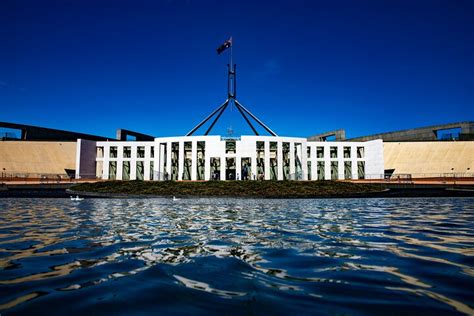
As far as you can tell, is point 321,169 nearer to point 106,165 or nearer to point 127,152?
point 127,152

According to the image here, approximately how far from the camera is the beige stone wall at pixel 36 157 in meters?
48.5

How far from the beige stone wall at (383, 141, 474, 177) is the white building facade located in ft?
18.0

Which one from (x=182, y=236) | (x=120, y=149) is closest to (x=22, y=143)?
(x=120, y=149)

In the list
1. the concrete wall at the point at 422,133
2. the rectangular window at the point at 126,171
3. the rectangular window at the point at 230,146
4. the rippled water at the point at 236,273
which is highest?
the concrete wall at the point at 422,133

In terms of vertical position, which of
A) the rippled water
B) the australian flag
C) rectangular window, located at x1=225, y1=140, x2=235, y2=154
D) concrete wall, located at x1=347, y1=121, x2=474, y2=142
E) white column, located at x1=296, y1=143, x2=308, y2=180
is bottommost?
the rippled water

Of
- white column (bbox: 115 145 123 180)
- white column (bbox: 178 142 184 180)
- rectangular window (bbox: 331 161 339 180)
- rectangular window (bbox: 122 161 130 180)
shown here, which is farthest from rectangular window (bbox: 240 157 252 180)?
rectangular window (bbox: 122 161 130 180)

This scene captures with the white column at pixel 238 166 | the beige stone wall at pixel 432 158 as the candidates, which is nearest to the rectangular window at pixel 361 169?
the beige stone wall at pixel 432 158

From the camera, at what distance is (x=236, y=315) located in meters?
2.32

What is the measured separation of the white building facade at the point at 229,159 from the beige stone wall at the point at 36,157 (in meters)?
4.65

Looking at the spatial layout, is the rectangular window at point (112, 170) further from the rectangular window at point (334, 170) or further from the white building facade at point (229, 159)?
the rectangular window at point (334, 170)

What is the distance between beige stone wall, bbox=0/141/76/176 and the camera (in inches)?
1909

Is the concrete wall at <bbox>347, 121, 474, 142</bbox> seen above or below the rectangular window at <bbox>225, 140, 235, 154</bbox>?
above

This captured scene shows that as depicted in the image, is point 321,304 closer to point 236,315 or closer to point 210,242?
point 236,315

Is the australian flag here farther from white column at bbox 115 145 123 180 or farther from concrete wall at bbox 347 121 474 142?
concrete wall at bbox 347 121 474 142
